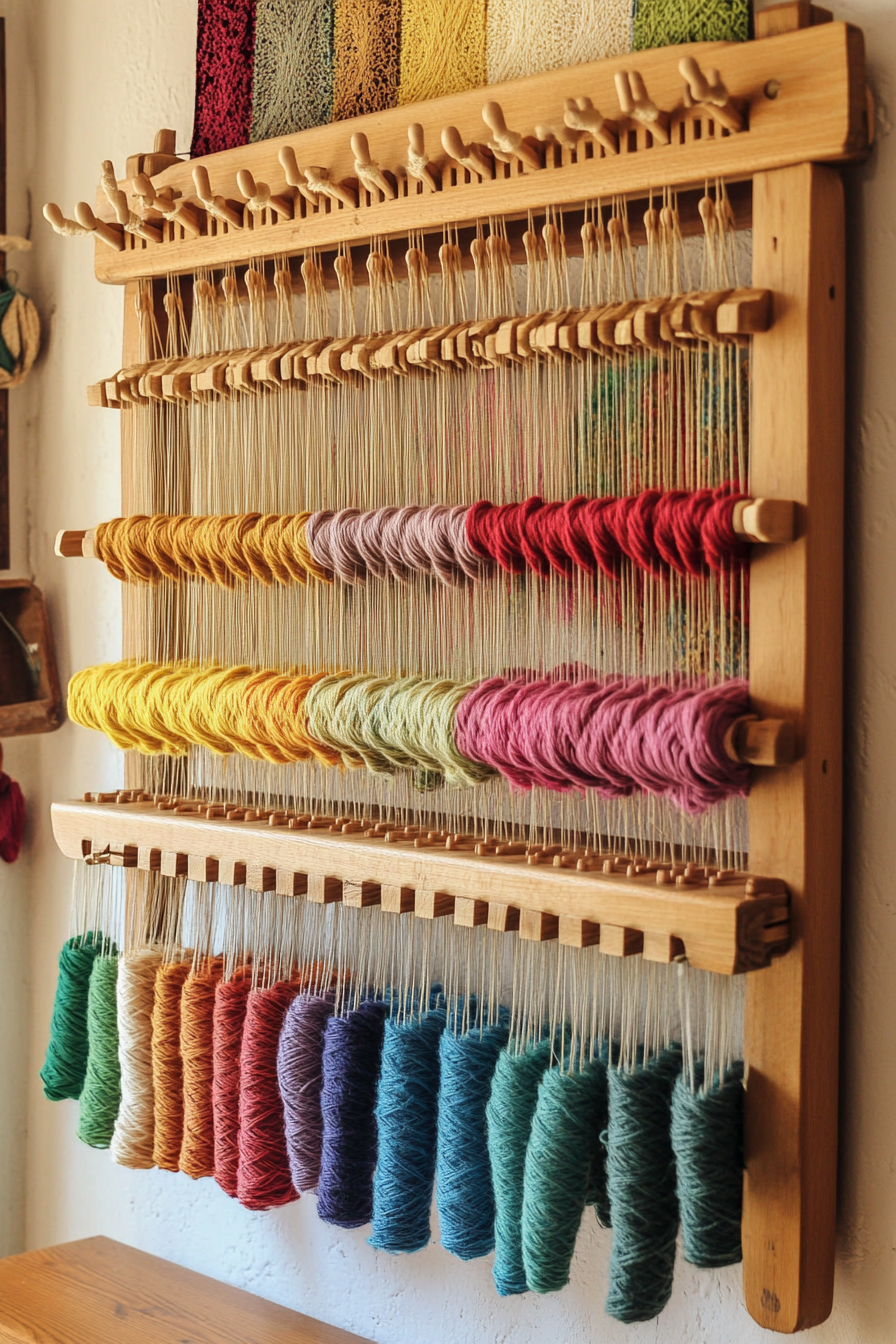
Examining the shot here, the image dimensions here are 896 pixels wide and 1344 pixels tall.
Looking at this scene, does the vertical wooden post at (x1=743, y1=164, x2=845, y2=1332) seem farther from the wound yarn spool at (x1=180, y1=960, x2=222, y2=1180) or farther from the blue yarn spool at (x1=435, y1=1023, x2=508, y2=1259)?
the wound yarn spool at (x1=180, y1=960, x2=222, y2=1180)

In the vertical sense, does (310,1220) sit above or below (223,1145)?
below

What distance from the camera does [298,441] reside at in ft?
5.28

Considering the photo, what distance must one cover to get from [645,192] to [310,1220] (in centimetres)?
127

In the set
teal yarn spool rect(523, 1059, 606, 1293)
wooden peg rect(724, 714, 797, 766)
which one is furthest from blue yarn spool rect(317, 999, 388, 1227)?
wooden peg rect(724, 714, 797, 766)

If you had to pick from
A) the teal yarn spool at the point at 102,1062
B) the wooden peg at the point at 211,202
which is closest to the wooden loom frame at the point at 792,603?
the wooden peg at the point at 211,202

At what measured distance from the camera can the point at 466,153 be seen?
53.0 inches

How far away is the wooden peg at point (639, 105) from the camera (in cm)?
117

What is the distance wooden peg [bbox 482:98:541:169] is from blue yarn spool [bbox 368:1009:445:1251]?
0.87 m

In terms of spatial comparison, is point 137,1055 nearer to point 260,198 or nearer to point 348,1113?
point 348,1113

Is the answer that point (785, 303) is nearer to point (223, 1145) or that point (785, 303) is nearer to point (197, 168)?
point (197, 168)

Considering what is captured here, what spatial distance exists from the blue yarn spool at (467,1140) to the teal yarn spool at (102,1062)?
1.65 ft

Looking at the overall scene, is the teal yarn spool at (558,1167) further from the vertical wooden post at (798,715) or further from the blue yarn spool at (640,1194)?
the vertical wooden post at (798,715)

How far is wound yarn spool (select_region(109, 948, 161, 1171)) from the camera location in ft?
5.56

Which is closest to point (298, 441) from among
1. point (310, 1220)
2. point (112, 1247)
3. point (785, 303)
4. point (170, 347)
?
point (170, 347)
